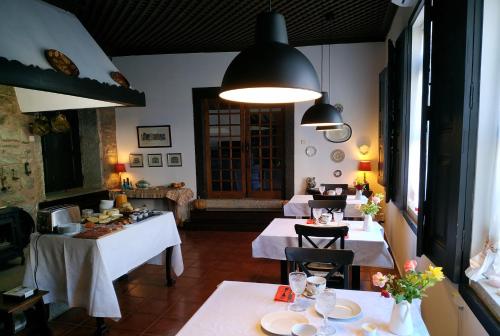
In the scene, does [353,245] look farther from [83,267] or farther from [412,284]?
[83,267]

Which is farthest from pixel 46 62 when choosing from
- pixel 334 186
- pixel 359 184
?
pixel 334 186

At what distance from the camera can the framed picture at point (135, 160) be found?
7.26m

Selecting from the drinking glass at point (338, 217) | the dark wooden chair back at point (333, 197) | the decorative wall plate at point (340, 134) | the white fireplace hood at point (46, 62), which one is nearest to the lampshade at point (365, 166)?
the decorative wall plate at point (340, 134)

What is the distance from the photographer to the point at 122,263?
282 cm

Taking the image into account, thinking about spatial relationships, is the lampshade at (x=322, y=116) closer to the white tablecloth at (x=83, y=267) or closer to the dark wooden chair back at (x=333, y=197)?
the dark wooden chair back at (x=333, y=197)

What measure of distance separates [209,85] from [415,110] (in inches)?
174

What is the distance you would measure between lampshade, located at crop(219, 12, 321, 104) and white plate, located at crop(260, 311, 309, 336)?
40.8 inches

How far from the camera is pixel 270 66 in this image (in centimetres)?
113

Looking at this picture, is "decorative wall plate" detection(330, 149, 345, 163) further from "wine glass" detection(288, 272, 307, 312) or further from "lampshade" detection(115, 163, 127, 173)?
"wine glass" detection(288, 272, 307, 312)

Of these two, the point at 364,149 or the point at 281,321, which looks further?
the point at 364,149

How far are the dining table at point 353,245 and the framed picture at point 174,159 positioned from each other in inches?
165

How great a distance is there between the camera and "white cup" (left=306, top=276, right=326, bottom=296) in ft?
4.98

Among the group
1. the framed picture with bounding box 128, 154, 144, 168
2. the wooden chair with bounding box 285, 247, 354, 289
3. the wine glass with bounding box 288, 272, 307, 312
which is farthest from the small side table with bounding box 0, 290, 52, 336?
the framed picture with bounding box 128, 154, 144, 168

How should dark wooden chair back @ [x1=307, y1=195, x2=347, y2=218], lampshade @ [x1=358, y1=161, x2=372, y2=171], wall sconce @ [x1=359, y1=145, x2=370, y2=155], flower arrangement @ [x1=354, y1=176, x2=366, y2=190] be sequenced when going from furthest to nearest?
wall sconce @ [x1=359, y1=145, x2=370, y2=155], lampshade @ [x1=358, y1=161, x2=372, y2=171], flower arrangement @ [x1=354, y1=176, x2=366, y2=190], dark wooden chair back @ [x1=307, y1=195, x2=347, y2=218]
